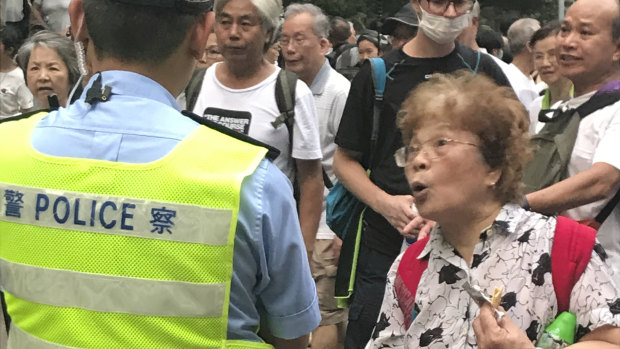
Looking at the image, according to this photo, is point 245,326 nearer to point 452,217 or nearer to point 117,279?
point 117,279

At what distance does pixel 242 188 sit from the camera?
233cm

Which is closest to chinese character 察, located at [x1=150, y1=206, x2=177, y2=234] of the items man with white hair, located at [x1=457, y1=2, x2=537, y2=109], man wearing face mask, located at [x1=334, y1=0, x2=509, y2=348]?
man wearing face mask, located at [x1=334, y1=0, x2=509, y2=348]

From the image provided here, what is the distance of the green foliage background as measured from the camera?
3219cm

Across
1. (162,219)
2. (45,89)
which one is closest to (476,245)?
(162,219)

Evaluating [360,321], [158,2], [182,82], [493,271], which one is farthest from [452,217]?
[360,321]

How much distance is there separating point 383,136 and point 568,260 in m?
2.06

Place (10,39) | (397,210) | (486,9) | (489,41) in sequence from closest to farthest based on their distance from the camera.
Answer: (397,210) → (10,39) → (489,41) → (486,9)

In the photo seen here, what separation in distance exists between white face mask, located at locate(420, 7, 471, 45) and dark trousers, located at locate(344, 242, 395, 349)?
107 cm

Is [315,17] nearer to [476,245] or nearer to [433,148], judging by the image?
[433,148]

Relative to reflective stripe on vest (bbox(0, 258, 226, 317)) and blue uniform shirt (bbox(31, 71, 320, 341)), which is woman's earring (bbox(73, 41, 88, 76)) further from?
reflective stripe on vest (bbox(0, 258, 226, 317))

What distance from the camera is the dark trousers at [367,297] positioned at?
15.3 ft

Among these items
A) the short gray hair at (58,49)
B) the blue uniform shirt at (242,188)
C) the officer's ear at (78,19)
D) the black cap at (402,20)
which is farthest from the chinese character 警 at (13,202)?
the black cap at (402,20)

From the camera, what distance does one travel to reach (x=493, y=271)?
2.88m

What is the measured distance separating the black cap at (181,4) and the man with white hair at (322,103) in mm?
4093
